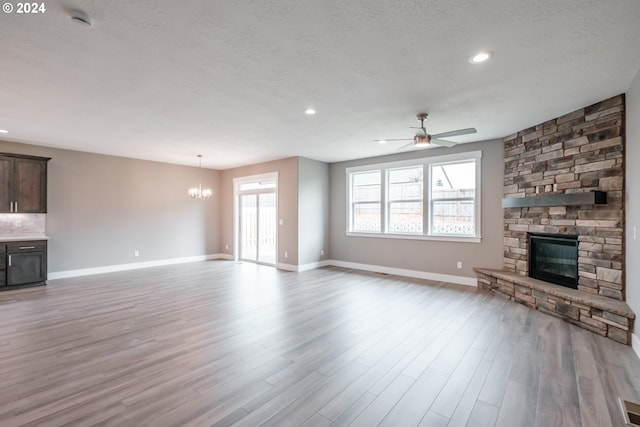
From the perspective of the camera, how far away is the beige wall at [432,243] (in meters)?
5.51

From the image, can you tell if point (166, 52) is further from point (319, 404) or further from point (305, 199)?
point (305, 199)

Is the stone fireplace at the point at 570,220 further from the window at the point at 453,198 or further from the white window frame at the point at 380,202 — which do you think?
the white window frame at the point at 380,202

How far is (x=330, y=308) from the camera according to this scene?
4.34m

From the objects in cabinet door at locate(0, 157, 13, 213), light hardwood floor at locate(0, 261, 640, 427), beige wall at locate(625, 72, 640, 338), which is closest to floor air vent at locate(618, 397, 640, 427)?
light hardwood floor at locate(0, 261, 640, 427)

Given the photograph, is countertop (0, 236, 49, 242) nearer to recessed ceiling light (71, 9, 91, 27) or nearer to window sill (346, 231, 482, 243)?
recessed ceiling light (71, 9, 91, 27)

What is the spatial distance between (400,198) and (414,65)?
4.27 m

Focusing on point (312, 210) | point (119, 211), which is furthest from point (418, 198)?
point (119, 211)

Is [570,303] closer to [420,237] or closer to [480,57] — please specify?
[420,237]

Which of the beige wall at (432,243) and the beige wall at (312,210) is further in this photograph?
the beige wall at (312,210)

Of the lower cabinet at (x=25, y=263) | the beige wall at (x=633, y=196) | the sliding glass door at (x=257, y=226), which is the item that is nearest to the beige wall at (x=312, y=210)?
the sliding glass door at (x=257, y=226)

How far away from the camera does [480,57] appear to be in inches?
104

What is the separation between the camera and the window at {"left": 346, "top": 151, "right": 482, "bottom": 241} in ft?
19.3

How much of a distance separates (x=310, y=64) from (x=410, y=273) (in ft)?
16.7

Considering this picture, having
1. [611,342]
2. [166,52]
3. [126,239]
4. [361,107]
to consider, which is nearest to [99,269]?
[126,239]
